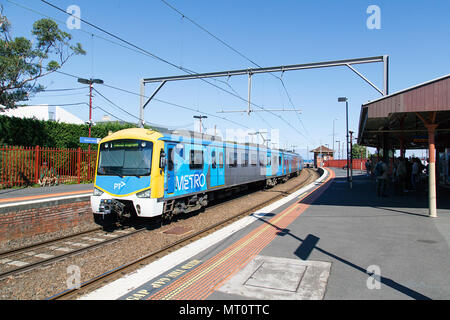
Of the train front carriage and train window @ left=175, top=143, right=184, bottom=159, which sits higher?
train window @ left=175, top=143, right=184, bottom=159

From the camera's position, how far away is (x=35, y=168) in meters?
14.1

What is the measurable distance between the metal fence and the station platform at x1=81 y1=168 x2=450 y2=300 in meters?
9.94

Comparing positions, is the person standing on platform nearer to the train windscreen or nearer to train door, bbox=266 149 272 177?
train door, bbox=266 149 272 177

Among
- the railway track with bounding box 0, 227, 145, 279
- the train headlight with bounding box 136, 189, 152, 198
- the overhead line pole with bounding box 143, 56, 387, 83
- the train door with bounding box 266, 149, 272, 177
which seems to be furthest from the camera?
the train door with bounding box 266, 149, 272, 177

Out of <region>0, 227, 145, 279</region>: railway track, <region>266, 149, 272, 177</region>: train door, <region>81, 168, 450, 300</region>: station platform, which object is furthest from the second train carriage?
<region>266, 149, 272, 177</region>: train door

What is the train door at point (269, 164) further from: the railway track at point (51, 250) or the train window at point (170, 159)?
A: the railway track at point (51, 250)

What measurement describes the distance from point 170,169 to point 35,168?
853 centimetres

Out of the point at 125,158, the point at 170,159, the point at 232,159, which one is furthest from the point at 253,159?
the point at 125,158

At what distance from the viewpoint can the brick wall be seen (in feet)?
26.3

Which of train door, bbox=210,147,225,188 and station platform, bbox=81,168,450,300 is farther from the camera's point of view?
train door, bbox=210,147,225,188

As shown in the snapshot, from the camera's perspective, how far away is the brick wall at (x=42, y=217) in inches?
316

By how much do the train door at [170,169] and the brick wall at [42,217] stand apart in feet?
10.4

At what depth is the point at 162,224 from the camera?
972 cm
